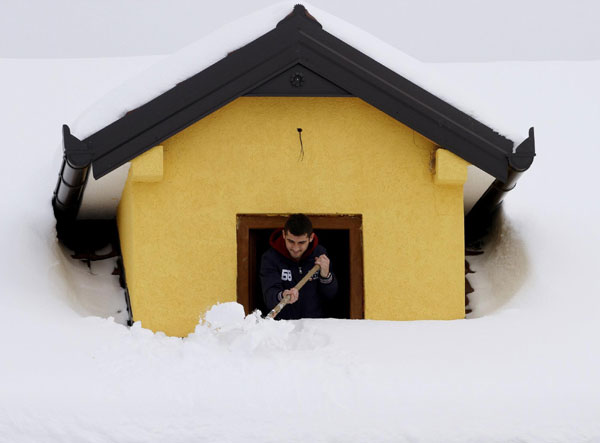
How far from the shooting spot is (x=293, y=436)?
6.66 metres

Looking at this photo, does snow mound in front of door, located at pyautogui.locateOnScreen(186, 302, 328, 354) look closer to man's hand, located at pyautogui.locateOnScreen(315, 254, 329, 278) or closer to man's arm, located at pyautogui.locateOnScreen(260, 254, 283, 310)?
man's arm, located at pyautogui.locateOnScreen(260, 254, 283, 310)

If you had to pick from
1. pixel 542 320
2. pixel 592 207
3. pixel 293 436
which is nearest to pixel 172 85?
pixel 293 436

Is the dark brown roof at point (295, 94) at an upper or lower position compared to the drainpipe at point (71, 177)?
→ upper

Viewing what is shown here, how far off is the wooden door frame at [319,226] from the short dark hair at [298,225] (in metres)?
0.40

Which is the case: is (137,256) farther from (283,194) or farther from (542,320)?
(542,320)

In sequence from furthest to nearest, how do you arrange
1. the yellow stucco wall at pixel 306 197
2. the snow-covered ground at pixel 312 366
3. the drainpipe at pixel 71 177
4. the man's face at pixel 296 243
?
the yellow stucco wall at pixel 306 197, the man's face at pixel 296 243, the drainpipe at pixel 71 177, the snow-covered ground at pixel 312 366

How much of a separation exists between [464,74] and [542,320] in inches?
253

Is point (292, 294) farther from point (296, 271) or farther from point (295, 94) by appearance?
point (295, 94)

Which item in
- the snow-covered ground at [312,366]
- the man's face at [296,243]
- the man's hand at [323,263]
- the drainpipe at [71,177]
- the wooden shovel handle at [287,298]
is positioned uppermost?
the drainpipe at [71,177]

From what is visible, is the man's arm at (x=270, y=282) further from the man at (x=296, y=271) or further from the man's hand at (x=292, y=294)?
the man's hand at (x=292, y=294)

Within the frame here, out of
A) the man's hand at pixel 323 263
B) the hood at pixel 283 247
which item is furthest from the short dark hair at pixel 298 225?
the hood at pixel 283 247

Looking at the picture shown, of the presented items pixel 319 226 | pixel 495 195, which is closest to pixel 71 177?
pixel 319 226

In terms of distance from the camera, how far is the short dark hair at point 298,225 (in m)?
7.59

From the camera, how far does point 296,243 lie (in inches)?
303
